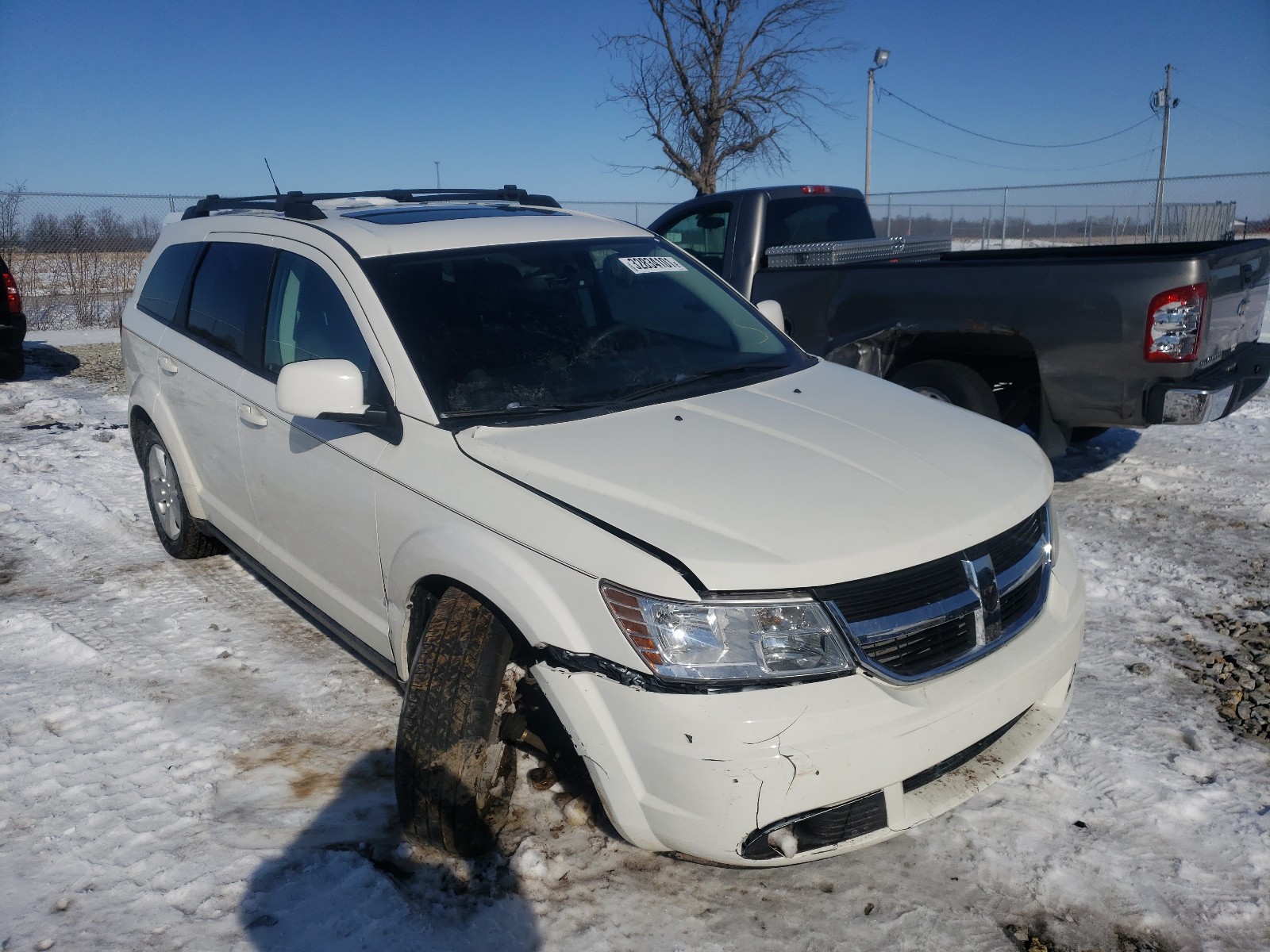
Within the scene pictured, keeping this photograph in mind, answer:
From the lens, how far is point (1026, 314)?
5.30 m

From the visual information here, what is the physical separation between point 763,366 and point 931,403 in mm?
635

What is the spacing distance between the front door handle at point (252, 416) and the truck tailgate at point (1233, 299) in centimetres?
449

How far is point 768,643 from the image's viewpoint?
2227mm

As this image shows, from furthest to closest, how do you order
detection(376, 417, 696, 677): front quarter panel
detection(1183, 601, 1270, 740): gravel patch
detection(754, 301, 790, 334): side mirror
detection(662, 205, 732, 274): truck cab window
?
detection(662, 205, 732, 274): truck cab window, detection(754, 301, 790, 334): side mirror, detection(1183, 601, 1270, 740): gravel patch, detection(376, 417, 696, 677): front quarter panel

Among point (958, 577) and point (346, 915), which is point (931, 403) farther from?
point (346, 915)

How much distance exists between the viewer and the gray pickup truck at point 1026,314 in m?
4.80

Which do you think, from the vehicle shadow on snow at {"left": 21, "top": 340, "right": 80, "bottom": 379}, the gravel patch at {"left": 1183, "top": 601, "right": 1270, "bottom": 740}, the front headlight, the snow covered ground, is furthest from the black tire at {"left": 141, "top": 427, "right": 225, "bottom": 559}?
the vehicle shadow on snow at {"left": 21, "top": 340, "right": 80, "bottom": 379}

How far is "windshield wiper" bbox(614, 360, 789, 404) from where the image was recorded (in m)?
3.16

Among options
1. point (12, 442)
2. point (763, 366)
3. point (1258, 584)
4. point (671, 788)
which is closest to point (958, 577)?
point (671, 788)

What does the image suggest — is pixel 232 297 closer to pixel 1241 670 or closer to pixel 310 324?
pixel 310 324

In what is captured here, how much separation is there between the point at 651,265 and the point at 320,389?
5.25 feet

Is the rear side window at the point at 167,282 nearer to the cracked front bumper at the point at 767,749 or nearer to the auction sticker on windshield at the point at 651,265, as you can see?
the auction sticker on windshield at the point at 651,265

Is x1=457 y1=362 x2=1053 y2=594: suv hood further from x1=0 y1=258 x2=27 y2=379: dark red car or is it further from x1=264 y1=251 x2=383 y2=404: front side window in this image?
x1=0 y1=258 x2=27 y2=379: dark red car

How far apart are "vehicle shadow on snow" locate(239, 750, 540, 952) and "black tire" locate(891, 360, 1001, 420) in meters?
4.06
